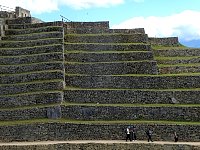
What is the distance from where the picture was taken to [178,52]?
41938 millimetres

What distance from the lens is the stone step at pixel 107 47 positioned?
4052cm

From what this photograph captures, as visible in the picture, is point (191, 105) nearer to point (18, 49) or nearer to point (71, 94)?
point (71, 94)

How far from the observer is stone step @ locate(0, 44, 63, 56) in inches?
1574

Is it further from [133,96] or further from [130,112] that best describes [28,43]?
[130,112]

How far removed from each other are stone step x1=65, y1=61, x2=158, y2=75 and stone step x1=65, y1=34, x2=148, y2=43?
458 cm

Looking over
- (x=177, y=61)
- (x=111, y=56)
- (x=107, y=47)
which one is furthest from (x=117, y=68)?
(x=177, y=61)

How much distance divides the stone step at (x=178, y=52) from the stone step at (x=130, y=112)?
9670mm

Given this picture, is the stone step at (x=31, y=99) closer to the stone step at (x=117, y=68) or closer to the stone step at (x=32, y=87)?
the stone step at (x=32, y=87)

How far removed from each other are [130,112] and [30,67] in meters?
9.23

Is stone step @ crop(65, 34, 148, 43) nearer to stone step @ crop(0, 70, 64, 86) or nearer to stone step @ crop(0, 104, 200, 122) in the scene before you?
stone step @ crop(0, 70, 64, 86)

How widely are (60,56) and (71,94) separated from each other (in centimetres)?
476

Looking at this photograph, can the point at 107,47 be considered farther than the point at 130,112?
Yes

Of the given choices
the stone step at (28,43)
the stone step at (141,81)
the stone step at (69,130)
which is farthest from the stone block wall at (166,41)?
the stone step at (69,130)

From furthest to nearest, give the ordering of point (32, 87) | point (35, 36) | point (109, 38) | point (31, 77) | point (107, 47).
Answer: point (35, 36)
point (109, 38)
point (107, 47)
point (31, 77)
point (32, 87)
